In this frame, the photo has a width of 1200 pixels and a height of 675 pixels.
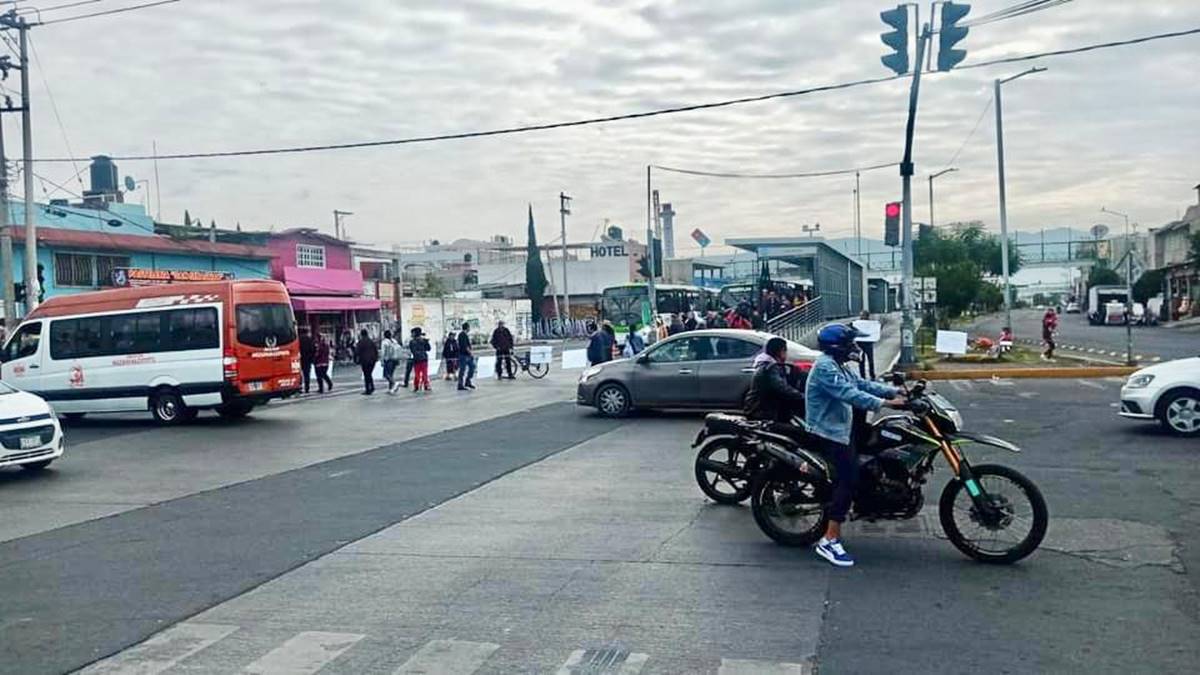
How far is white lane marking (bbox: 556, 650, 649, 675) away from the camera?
539 centimetres

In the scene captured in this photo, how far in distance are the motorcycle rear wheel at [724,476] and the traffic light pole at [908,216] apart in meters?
14.4

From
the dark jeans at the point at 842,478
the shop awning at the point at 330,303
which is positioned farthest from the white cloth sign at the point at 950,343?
the shop awning at the point at 330,303

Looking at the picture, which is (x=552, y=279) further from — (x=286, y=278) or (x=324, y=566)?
(x=324, y=566)

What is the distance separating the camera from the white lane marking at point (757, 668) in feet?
17.5

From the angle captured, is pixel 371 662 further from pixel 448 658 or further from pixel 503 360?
pixel 503 360

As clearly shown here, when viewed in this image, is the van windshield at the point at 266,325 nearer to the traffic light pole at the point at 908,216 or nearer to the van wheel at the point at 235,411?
the van wheel at the point at 235,411

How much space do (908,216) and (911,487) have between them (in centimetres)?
1750

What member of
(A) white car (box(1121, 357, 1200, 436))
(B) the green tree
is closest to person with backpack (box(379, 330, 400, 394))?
(A) white car (box(1121, 357, 1200, 436))

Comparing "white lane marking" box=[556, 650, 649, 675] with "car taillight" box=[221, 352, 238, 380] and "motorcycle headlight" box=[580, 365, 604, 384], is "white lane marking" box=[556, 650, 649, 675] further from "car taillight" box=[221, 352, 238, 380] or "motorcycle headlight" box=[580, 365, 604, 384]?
"car taillight" box=[221, 352, 238, 380]

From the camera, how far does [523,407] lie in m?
20.4

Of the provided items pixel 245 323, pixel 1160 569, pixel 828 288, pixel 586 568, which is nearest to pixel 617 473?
pixel 586 568

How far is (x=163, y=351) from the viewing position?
19516 mm

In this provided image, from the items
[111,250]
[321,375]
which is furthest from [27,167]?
[111,250]

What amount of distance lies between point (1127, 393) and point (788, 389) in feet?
26.4
